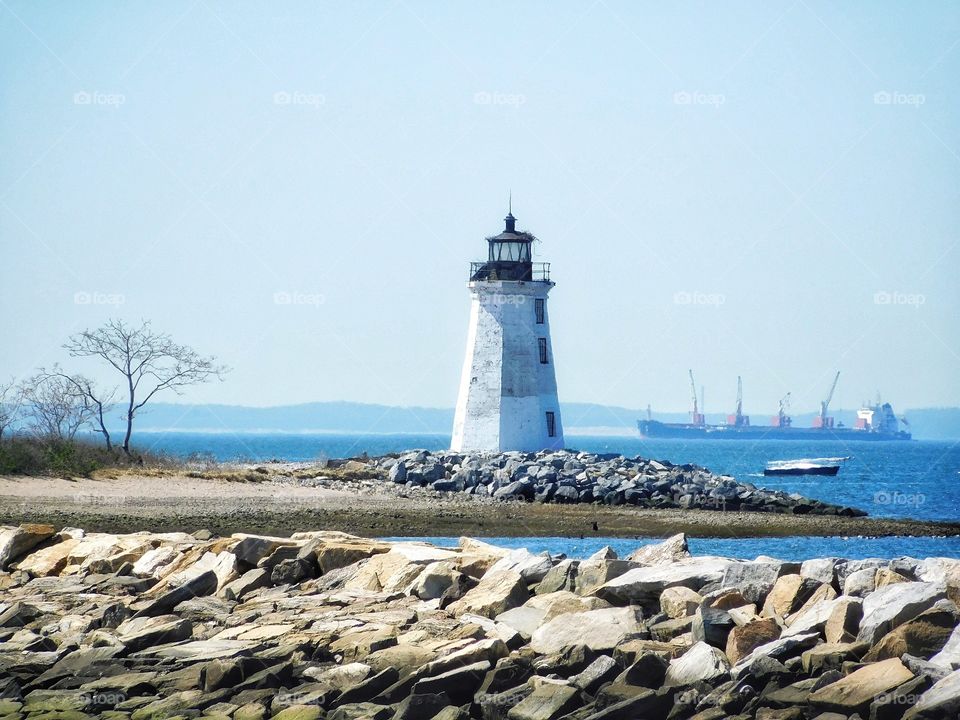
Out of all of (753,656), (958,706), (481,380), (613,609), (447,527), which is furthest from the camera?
(481,380)

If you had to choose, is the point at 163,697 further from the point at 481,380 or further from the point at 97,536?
the point at 481,380

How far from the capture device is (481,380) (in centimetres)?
3659

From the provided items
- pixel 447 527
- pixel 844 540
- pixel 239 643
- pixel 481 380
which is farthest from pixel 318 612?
pixel 481 380

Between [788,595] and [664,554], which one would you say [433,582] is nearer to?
[664,554]

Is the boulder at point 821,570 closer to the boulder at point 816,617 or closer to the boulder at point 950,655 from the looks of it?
the boulder at point 816,617

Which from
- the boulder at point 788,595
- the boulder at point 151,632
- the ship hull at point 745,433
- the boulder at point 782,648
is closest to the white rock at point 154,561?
the boulder at point 151,632

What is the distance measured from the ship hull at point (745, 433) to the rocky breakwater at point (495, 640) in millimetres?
148593

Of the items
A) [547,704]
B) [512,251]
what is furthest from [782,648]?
[512,251]

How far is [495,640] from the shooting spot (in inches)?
405

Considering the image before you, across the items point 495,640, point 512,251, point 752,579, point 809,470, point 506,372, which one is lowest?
point 809,470

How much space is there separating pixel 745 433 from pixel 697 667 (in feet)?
512

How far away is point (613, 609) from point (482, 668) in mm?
1551

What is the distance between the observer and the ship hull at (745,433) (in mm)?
160875

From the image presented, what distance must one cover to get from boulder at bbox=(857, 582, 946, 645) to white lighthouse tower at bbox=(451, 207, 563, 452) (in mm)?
26445
